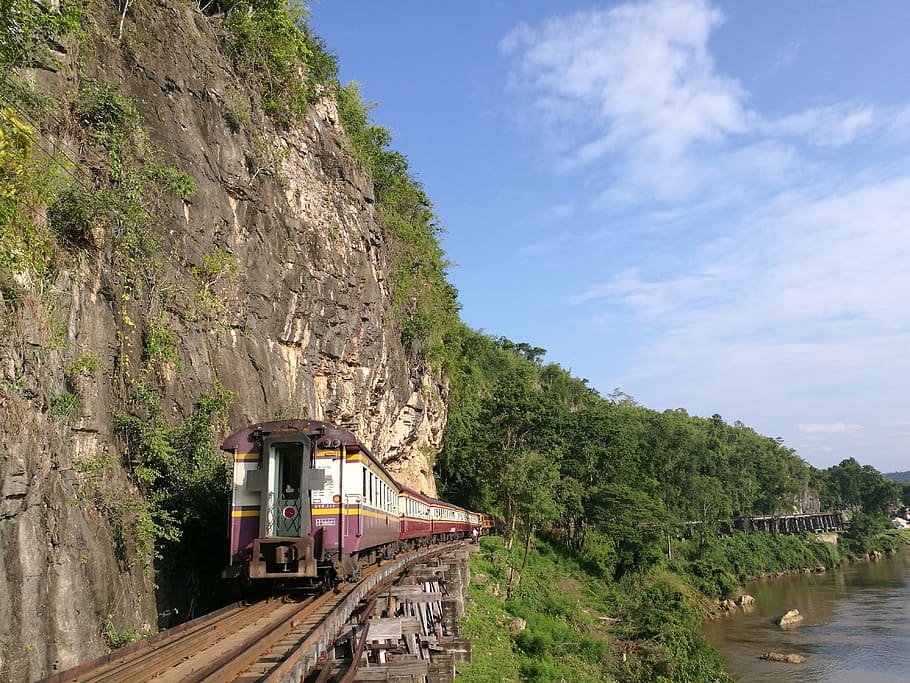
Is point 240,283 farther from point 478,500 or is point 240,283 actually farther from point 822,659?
point 478,500

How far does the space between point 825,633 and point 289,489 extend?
32.6 metres

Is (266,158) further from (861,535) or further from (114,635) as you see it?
(861,535)

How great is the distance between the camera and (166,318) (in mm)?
14266

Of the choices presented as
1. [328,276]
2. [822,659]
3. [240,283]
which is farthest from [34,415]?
[822,659]

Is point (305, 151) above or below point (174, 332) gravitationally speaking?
above

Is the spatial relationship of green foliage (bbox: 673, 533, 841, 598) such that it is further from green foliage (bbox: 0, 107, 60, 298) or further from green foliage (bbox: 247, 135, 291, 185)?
green foliage (bbox: 0, 107, 60, 298)

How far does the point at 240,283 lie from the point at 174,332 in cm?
380

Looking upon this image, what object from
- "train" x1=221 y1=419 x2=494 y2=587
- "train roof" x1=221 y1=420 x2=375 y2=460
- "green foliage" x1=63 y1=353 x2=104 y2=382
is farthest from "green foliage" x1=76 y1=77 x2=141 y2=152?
"train" x1=221 y1=419 x2=494 y2=587

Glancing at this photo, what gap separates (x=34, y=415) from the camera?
8.98m

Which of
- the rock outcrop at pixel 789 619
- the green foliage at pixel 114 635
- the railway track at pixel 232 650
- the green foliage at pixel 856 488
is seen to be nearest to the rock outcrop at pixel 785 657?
the rock outcrop at pixel 789 619

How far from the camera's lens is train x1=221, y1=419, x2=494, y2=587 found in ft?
36.9

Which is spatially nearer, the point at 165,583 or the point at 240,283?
the point at 165,583

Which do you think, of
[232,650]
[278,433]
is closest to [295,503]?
[278,433]

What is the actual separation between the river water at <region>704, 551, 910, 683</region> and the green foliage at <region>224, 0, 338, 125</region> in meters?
28.6
